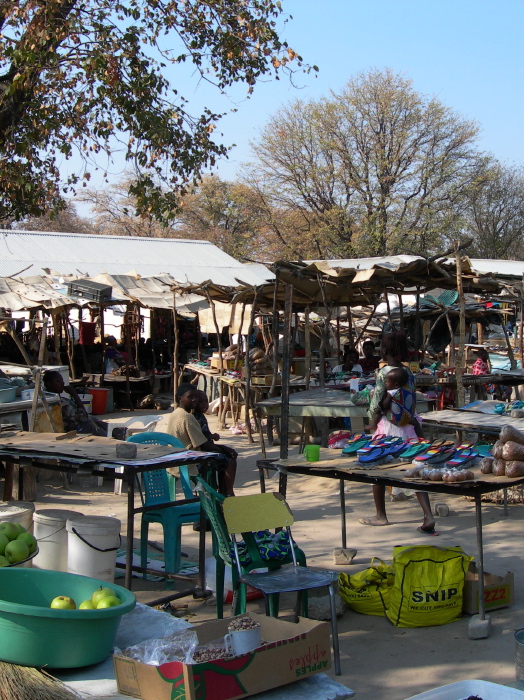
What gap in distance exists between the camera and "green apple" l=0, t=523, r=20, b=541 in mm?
4043

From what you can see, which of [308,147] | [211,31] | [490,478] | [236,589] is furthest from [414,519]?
[308,147]

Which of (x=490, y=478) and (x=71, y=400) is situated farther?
(x=71, y=400)

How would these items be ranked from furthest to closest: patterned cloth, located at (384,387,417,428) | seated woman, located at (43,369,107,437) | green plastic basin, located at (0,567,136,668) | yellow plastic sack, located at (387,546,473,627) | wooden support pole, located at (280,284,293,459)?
seated woman, located at (43,369,107,437), wooden support pole, located at (280,284,293,459), patterned cloth, located at (384,387,417,428), yellow plastic sack, located at (387,546,473,627), green plastic basin, located at (0,567,136,668)

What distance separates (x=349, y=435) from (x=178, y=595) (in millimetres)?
3247

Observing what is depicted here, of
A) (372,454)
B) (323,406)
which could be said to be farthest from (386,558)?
(323,406)

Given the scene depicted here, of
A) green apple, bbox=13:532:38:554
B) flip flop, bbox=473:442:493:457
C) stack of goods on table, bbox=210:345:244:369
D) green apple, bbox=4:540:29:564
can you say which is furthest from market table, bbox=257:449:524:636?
stack of goods on table, bbox=210:345:244:369

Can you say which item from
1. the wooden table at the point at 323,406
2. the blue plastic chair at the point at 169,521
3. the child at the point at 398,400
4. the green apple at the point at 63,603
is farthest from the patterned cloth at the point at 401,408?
the green apple at the point at 63,603

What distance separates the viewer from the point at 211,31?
9516 mm

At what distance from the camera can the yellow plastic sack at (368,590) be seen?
Result: 15.8 feet

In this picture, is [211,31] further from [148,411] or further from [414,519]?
[148,411]

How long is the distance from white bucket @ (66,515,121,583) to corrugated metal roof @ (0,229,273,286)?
17220mm

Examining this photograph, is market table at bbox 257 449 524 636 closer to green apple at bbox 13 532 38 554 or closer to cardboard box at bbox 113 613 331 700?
cardboard box at bbox 113 613 331 700

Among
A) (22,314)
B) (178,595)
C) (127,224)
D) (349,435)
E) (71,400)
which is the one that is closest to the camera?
(178,595)

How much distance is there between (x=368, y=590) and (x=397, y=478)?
32.4 inches
